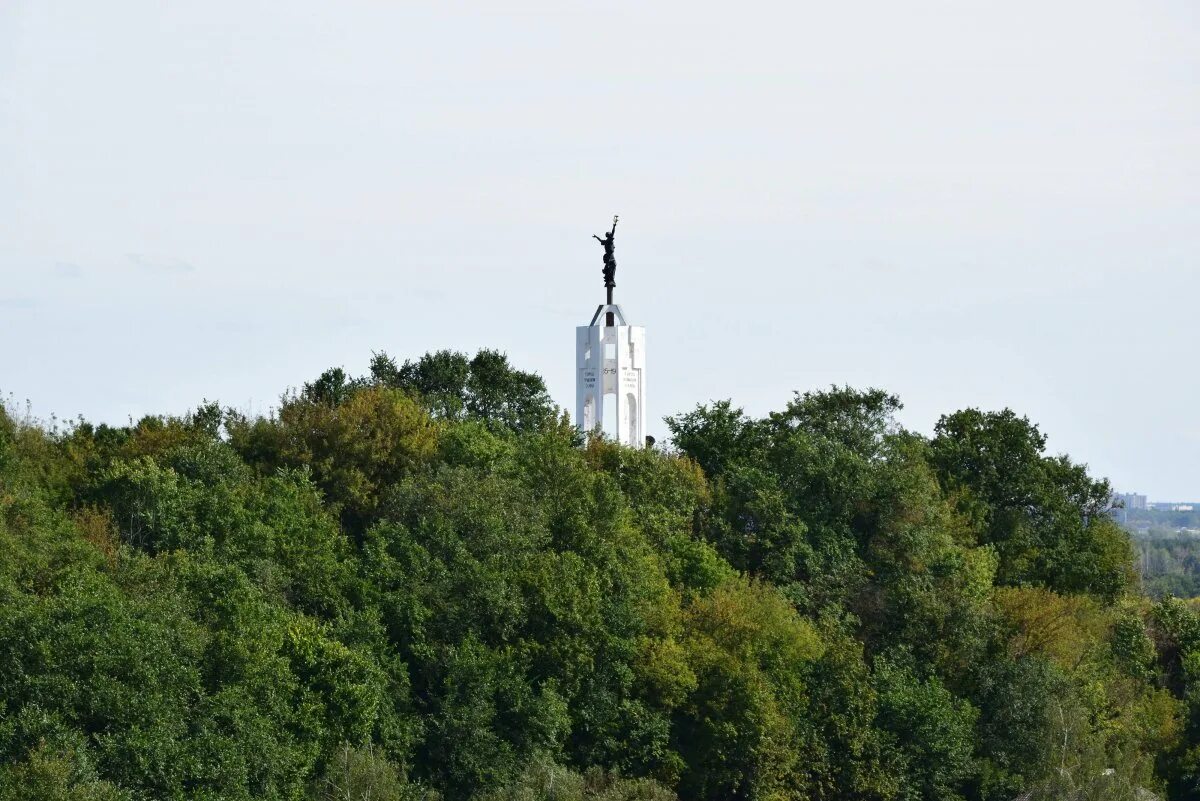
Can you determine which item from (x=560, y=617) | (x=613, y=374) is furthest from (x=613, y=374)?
(x=560, y=617)

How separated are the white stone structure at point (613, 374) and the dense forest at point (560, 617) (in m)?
1.85

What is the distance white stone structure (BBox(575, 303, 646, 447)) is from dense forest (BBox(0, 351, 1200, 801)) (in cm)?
185

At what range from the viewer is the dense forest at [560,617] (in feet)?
133

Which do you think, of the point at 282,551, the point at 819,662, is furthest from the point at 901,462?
the point at 282,551

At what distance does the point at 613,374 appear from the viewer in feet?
217

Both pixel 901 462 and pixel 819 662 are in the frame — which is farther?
pixel 901 462

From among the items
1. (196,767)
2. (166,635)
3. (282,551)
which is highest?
(282,551)

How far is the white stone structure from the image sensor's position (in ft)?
217

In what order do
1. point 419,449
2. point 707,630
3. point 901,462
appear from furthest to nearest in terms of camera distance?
point 901,462 < point 419,449 < point 707,630

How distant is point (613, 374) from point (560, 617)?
63.4ft

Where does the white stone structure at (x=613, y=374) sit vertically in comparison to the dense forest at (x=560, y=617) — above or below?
above

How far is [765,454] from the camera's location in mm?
62875

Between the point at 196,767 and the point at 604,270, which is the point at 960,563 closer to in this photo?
the point at 604,270

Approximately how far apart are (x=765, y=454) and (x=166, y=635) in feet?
88.6
